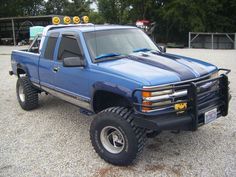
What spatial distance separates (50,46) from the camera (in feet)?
20.5

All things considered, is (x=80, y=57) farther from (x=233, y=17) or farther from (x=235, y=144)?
(x=233, y=17)

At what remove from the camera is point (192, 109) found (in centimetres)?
426

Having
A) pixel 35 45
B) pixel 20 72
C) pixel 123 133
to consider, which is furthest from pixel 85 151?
pixel 35 45

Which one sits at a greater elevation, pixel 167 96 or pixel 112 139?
pixel 167 96

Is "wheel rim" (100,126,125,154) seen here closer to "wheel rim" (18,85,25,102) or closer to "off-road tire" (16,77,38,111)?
"off-road tire" (16,77,38,111)

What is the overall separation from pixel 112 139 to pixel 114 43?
165cm

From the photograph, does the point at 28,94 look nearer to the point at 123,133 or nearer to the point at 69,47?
the point at 69,47

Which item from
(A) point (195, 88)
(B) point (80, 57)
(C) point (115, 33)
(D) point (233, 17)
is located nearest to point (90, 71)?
(B) point (80, 57)

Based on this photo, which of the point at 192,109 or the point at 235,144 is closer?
the point at 192,109

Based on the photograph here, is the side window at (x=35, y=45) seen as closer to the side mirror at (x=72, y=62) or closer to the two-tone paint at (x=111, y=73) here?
the two-tone paint at (x=111, y=73)

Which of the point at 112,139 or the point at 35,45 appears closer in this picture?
the point at 112,139

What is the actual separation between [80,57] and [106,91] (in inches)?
34.9

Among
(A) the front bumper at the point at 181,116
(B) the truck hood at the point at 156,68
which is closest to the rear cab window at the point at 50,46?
(B) the truck hood at the point at 156,68

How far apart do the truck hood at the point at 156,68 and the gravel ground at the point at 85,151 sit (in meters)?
1.21
